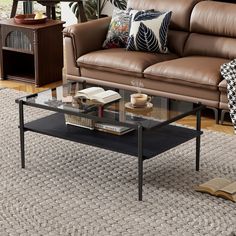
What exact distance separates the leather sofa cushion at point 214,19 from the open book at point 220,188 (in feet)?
6.28

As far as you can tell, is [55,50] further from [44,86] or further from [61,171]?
[61,171]

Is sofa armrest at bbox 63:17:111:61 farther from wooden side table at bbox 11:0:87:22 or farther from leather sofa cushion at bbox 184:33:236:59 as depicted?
wooden side table at bbox 11:0:87:22

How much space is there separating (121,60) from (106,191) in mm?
1831

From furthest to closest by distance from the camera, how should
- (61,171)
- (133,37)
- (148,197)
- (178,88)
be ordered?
(133,37) < (178,88) < (61,171) < (148,197)

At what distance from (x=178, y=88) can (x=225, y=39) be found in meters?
0.66

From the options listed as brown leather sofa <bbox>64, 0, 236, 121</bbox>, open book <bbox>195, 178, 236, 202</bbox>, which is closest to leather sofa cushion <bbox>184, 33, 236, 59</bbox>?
brown leather sofa <bbox>64, 0, 236, 121</bbox>

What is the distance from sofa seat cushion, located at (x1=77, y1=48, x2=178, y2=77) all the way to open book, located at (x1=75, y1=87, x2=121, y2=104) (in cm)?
108

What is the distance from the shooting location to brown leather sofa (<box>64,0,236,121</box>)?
5.60 m

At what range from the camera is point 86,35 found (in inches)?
249

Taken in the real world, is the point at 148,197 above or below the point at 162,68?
below

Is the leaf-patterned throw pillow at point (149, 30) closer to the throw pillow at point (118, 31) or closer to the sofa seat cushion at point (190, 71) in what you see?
the throw pillow at point (118, 31)

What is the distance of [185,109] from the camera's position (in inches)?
179

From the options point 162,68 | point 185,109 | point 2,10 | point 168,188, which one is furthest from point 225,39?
point 2,10

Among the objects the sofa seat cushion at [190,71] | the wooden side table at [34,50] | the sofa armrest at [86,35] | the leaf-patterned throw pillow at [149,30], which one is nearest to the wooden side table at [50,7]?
the wooden side table at [34,50]
